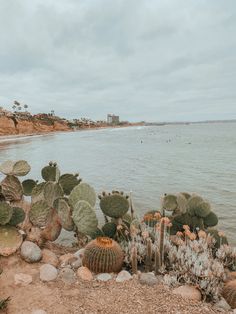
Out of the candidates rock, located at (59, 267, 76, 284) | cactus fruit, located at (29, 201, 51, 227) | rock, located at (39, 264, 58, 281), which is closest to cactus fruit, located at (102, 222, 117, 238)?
cactus fruit, located at (29, 201, 51, 227)

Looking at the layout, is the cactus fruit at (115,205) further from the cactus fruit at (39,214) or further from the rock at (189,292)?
the rock at (189,292)

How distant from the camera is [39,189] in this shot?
681 cm

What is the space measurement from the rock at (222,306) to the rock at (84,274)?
1811mm

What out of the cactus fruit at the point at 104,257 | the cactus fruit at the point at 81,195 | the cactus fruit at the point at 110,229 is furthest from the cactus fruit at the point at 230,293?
the cactus fruit at the point at 81,195

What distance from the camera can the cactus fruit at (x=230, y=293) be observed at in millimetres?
4359

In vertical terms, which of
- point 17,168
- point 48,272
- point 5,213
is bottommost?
point 48,272

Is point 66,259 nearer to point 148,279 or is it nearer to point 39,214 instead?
point 39,214

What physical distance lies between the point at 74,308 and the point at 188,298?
1.51 metres

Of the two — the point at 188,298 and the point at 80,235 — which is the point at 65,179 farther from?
the point at 188,298

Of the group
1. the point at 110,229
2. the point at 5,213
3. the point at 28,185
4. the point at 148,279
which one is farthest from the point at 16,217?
the point at 148,279

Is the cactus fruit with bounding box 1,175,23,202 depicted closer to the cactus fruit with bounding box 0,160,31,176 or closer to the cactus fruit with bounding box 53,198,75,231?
the cactus fruit with bounding box 0,160,31,176

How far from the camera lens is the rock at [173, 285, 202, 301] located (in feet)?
14.5

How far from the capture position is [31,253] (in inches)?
211

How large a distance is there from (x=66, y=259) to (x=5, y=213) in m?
1.32
